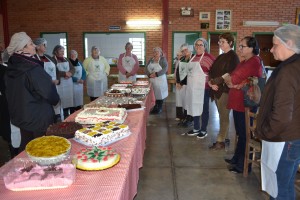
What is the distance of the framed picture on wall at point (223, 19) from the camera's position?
8672 mm

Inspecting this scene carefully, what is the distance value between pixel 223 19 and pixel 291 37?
7.45m

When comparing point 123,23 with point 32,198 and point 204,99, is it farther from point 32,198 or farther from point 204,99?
point 32,198

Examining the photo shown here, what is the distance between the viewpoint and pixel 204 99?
4.14m

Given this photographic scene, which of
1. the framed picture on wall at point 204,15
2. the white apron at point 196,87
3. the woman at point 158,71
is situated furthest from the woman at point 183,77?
the framed picture on wall at point 204,15

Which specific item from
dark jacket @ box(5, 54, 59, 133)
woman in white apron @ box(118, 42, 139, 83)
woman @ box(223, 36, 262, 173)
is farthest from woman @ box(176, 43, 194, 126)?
dark jacket @ box(5, 54, 59, 133)

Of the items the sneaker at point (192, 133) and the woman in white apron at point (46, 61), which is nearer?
the woman in white apron at point (46, 61)

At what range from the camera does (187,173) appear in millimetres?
3287

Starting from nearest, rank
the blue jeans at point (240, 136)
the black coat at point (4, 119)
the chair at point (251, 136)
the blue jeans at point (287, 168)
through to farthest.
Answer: the blue jeans at point (287, 168), the chair at point (251, 136), the blue jeans at point (240, 136), the black coat at point (4, 119)

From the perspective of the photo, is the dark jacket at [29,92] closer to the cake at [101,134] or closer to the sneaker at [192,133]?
the cake at [101,134]

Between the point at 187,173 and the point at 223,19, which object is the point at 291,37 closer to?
the point at 187,173

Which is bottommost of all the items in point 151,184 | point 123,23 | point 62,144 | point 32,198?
point 151,184

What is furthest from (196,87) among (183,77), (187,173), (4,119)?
(4,119)

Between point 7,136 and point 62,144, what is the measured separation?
2.05 meters

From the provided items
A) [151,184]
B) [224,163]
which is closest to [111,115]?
[151,184]
